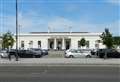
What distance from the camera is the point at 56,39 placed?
135 meters

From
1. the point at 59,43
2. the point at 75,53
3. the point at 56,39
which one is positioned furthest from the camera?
the point at 59,43

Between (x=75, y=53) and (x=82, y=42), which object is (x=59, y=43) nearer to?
(x=82, y=42)

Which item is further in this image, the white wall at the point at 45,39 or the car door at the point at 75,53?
the white wall at the point at 45,39

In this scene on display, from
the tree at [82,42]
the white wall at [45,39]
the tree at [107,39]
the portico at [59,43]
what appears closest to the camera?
the tree at [107,39]

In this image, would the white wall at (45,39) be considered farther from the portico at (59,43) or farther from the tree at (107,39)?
the tree at (107,39)

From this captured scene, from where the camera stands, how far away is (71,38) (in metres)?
134

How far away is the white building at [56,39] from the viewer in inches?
5118
